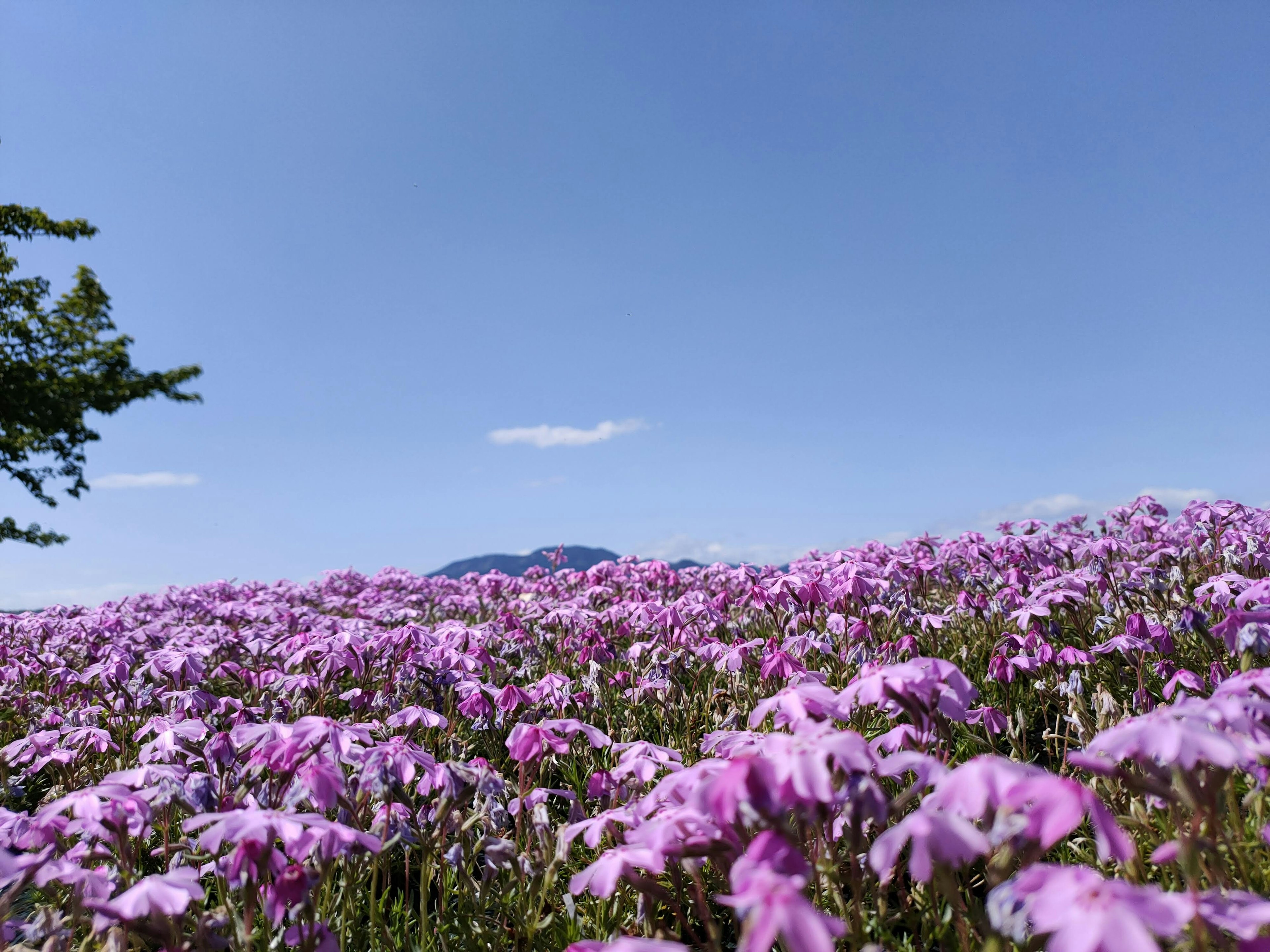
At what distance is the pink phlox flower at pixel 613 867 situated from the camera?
161cm

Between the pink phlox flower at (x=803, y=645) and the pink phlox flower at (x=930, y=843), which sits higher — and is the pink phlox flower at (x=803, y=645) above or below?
below

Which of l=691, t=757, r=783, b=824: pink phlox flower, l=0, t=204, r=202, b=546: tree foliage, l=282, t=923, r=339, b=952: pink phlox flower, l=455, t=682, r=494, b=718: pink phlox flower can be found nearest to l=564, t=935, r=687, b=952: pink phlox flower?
l=691, t=757, r=783, b=824: pink phlox flower

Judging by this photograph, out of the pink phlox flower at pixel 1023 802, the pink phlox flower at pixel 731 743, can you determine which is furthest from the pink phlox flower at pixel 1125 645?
the pink phlox flower at pixel 1023 802

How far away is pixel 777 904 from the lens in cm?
113

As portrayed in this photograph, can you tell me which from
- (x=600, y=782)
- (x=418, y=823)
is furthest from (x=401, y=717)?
(x=600, y=782)

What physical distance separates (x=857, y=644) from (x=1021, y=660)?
0.99 m

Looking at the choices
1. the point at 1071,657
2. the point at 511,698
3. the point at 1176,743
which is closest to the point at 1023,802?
the point at 1176,743

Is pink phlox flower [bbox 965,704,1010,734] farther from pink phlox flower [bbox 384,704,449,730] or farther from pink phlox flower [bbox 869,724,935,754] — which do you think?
pink phlox flower [bbox 384,704,449,730]

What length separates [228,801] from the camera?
104 inches

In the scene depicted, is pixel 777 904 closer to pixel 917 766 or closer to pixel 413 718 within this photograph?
pixel 917 766

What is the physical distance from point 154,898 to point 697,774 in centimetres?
132

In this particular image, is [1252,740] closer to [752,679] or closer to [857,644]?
[857,644]

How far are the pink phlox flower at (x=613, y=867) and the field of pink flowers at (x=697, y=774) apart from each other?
1 centimetres

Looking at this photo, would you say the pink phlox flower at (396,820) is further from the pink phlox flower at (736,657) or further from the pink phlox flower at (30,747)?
the pink phlox flower at (30,747)
